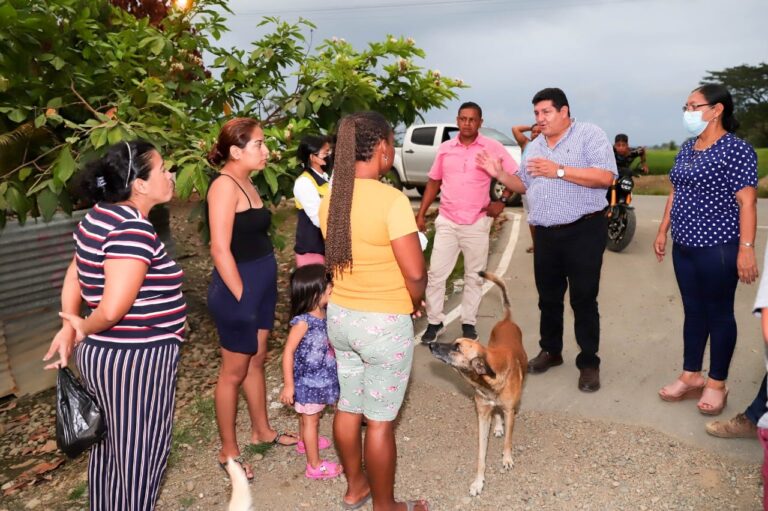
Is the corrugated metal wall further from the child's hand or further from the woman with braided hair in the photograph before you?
the woman with braided hair

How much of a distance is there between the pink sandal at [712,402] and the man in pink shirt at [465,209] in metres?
2.13

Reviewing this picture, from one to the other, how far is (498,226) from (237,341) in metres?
8.28

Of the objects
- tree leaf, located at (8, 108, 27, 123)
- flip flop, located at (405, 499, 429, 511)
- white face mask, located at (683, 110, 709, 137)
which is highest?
tree leaf, located at (8, 108, 27, 123)

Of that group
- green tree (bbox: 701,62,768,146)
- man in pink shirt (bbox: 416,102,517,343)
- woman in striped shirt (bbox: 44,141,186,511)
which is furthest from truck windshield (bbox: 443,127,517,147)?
green tree (bbox: 701,62,768,146)

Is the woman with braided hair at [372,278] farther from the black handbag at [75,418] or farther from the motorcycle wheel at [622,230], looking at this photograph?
the motorcycle wheel at [622,230]

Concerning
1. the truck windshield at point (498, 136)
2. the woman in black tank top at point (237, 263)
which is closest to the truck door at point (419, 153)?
the truck windshield at point (498, 136)

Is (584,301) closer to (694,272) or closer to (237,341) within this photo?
(694,272)

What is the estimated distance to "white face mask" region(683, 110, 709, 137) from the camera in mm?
3930

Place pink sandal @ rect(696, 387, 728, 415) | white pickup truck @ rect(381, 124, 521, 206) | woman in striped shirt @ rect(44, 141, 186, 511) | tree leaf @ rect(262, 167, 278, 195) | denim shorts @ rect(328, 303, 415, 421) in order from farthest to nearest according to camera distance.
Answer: white pickup truck @ rect(381, 124, 521, 206), tree leaf @ rect(262, 167, 278, 195), pink sandal @ rect(696, 387, 728, 415), denim shorts @ rect(328, 303, 415, 421), woman in striped shirt @ rect(44, 141, 186, 511)

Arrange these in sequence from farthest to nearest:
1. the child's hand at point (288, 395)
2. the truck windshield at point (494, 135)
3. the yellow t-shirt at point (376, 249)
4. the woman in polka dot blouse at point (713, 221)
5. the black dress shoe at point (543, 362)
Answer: the truck windshield at point (494, 135), the black dress shoe at point (543, 362), the woman in polka dot blouse at point (713, 221), the child's hand at point (288, 395), the yellow t-shirt at point (376, 249)

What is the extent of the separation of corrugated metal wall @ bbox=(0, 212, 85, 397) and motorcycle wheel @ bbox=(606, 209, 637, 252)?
7.29 m

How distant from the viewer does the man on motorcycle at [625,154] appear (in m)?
10.0

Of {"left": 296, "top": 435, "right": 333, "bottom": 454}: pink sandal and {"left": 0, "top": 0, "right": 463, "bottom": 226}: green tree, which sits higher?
{"left": 0, "top": 0, "right": 463, "bottom": 226}: green tree

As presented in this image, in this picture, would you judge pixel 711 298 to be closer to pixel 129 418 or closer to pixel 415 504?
pixel 415 504
